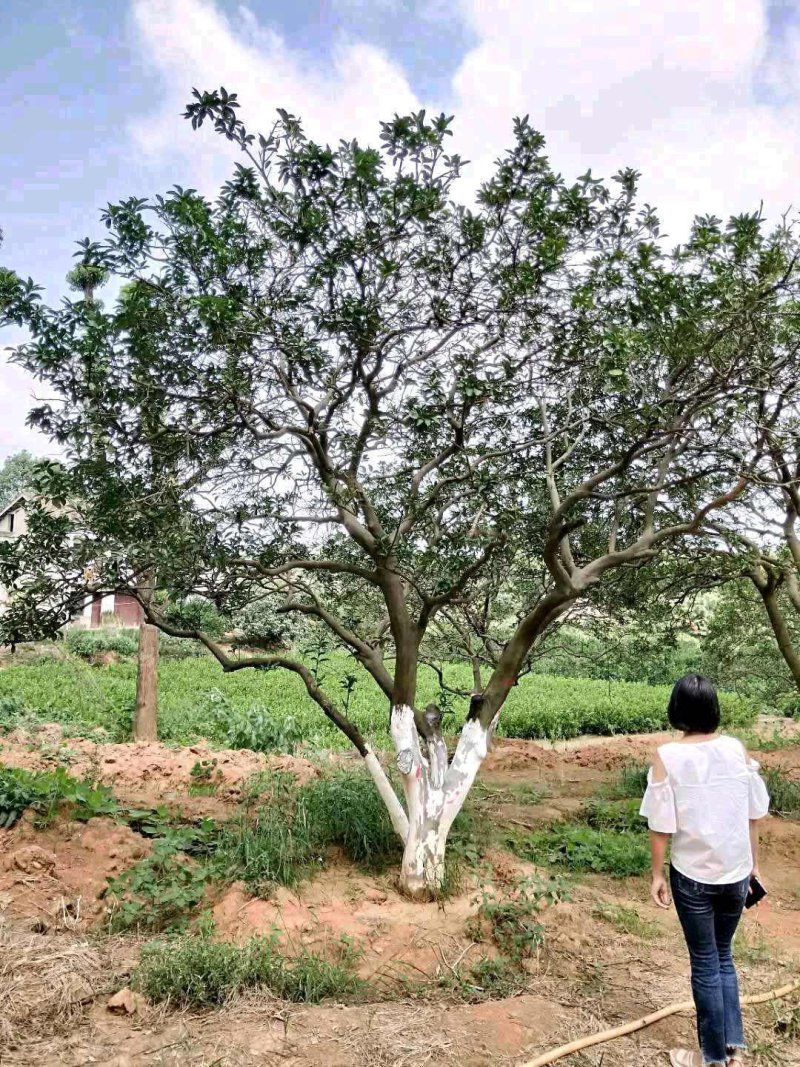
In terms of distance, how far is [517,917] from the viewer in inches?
196

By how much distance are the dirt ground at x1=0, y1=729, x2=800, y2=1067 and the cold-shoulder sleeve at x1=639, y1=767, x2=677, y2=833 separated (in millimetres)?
1292

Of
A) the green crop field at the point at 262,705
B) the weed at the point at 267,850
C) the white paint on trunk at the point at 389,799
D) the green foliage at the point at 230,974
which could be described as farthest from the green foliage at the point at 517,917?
the green crop field at the point at 262,705

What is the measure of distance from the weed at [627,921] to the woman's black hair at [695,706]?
2680 millimetres

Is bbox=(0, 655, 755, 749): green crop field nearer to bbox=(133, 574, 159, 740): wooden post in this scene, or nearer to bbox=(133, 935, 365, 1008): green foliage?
bbox=(133, 574, 159, 740): wooden post

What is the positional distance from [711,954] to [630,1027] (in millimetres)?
854

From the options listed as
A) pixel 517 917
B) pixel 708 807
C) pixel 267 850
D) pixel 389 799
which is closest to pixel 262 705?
pixel 267 850

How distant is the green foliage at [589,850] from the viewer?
6.54m

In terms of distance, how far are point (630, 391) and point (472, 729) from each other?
2.96 meters

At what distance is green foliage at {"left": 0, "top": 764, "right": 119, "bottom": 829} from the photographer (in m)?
6.41

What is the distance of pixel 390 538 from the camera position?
5.58 m

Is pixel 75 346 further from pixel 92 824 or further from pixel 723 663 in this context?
pixel 723 663

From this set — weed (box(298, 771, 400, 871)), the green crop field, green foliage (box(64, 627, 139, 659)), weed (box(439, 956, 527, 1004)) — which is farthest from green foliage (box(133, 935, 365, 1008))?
green foliage (box(64, 627, 139, 659))

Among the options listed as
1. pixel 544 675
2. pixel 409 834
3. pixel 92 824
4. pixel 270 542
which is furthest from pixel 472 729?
pixel 544 675

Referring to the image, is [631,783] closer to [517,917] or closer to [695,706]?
[517,917]
